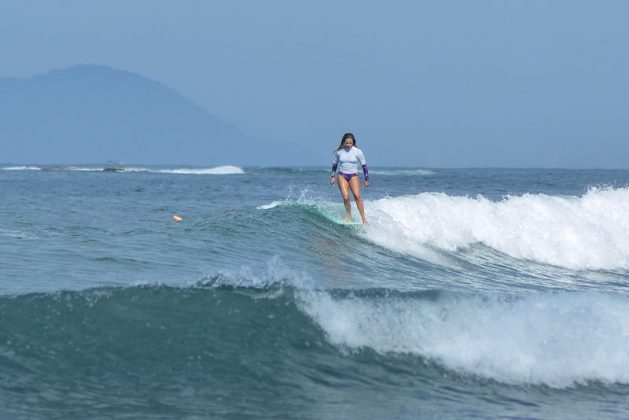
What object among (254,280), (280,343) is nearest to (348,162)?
(254,280)

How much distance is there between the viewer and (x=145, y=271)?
11344 millimetres

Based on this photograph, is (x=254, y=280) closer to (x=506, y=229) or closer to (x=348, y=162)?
(x=348, y=162)

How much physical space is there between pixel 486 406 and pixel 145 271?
5.50m

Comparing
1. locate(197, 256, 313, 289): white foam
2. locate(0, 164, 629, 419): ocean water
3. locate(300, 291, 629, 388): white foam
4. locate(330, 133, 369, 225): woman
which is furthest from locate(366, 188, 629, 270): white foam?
locate(300, 291, 629, 388): white foam

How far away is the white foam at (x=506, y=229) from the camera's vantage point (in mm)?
17906

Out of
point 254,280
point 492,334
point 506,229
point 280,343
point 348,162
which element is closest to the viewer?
point 280,343

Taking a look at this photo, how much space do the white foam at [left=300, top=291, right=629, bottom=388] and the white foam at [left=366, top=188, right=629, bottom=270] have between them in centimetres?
677

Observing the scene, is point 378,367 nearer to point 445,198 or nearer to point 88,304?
point 88,304

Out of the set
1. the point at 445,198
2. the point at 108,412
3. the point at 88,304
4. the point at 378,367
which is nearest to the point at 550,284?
the point at 445,198

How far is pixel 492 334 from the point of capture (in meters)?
8.89

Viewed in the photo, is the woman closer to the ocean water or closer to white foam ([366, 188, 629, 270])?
white foam ([366, 188, 629, 270])

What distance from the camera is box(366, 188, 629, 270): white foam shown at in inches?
705

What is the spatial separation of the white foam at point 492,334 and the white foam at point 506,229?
677 cm

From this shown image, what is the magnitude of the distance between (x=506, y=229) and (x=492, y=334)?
11.5 m
